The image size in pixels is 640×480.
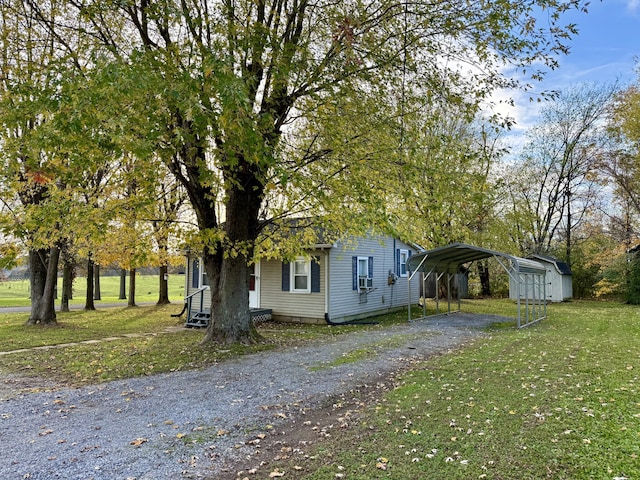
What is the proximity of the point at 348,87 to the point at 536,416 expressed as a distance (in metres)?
6.12

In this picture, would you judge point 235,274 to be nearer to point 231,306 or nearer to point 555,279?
point 231,306

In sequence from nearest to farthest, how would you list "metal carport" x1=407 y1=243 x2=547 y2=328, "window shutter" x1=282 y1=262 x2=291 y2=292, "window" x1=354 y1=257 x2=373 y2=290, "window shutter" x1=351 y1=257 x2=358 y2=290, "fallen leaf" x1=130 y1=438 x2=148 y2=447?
"fallen leaf" x1=130 y1=438 x2=148 y2=447 < "metal carport" x1=407 y1=243 x2=547 y2=328 < "window shutter" x1=282 y1=262 x2=291 y2=292 < "window shutter" x1=351 y1=257 x2=358 y2=290 < "window" x1=354 y1=257 x2=373 y2=290

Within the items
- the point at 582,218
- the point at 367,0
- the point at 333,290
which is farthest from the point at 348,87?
the point at 582,218

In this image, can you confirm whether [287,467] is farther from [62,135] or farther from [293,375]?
[62,135]

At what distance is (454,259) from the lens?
1628 cm

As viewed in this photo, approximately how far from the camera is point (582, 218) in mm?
26797

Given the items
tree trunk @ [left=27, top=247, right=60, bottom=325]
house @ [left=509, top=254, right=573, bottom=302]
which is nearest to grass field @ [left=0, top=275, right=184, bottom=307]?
tree trunk @ [left=27, top=247, right=60, bottom=325]

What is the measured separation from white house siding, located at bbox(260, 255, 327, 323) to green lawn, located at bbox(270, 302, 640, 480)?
22.0ft

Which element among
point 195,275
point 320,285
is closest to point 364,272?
point 320,285

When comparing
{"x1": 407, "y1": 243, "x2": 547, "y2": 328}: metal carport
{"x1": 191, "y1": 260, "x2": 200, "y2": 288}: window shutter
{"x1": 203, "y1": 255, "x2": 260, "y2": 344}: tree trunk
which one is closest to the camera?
{"x1": 203, "y1": 255, "x2": 260, "y2": 344}: tree trunk

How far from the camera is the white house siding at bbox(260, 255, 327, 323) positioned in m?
14.1

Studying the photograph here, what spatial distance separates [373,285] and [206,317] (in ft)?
21.8

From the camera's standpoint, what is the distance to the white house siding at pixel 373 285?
14328 millimetres

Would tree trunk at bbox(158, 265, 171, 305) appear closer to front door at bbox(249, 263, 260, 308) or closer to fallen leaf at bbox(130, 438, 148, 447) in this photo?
front door at bbox(249, 263, 260, 308)
